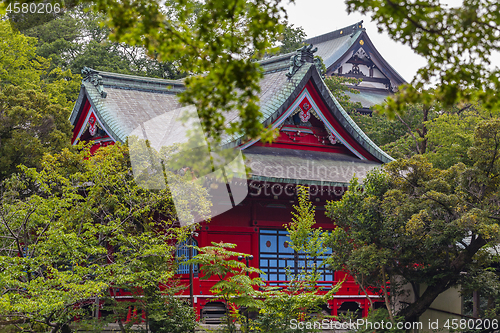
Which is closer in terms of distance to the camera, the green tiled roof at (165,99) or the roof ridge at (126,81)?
the green tiled roof at (165,99)

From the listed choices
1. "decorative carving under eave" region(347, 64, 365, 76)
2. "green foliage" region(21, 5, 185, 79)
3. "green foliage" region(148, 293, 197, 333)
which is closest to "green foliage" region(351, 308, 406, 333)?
"green foliage" region(148, 293, 197, 333)

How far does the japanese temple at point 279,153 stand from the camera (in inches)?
566

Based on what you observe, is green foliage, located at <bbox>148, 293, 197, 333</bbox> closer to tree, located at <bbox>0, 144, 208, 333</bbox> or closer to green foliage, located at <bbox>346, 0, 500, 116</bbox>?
tree, located at <bbox>0, 144, 208, 333</bbox>

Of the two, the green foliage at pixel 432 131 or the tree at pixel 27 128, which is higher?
the green foliage at pixel 432 131

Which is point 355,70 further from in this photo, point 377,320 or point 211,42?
point 211,42

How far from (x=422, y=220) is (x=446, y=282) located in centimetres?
204

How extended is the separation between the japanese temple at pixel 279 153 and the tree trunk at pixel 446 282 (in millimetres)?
2580

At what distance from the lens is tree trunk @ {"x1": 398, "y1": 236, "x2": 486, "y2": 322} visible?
10.9m

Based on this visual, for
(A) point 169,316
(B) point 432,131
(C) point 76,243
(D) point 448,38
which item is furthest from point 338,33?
(D) point 448,38

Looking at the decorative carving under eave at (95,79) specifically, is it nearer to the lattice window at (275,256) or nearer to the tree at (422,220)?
the lattice window at (275,256)

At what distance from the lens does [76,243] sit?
9.34 meters

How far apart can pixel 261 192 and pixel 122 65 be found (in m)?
19.6

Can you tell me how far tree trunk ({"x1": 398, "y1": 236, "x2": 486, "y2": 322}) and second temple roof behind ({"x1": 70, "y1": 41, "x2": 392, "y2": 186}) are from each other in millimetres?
3689

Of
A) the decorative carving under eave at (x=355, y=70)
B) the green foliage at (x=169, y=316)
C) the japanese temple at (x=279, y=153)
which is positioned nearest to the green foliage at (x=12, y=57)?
the japanese temple at (x=279, y=153)
